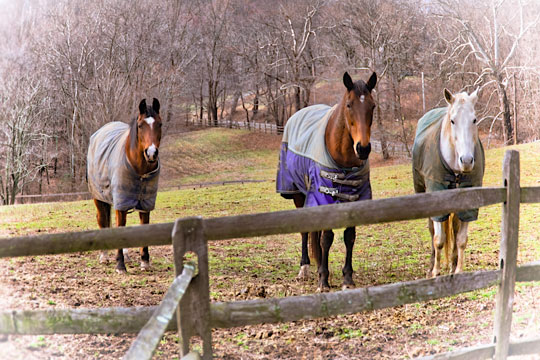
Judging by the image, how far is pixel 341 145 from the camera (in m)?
6.11

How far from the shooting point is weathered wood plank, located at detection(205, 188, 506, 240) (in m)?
3.06

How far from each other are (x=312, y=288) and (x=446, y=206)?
3.40 metres

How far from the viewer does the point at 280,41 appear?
37906 mm

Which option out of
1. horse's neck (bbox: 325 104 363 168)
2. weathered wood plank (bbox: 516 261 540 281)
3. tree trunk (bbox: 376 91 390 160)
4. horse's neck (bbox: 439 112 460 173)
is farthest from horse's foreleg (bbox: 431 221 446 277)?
tree trunk (bbox: 376 91 390 160)

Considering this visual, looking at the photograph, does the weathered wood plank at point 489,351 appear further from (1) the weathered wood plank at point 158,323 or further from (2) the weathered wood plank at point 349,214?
(1) the weathered wood plank at point 158,323

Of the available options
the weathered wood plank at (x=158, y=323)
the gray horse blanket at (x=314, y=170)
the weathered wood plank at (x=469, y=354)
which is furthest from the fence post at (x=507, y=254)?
the gray horse blanket at (x=314, y=170)

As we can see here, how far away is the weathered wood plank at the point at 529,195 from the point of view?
376 centimetres

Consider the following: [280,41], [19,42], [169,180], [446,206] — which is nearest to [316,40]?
[280,41]

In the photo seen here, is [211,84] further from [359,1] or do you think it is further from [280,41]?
[359,1]

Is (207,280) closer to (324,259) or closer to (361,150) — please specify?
(361,150)

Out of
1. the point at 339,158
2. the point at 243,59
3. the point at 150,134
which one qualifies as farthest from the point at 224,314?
the point at 243,59

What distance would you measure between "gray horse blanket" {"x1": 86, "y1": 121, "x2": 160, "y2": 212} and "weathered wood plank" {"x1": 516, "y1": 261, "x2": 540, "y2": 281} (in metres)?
5.56

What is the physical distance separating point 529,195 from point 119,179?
235 inches

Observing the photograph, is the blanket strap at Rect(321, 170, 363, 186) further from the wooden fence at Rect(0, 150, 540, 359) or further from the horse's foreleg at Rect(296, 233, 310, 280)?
the wooden fence at Rect(0, 150, 540, 359)
